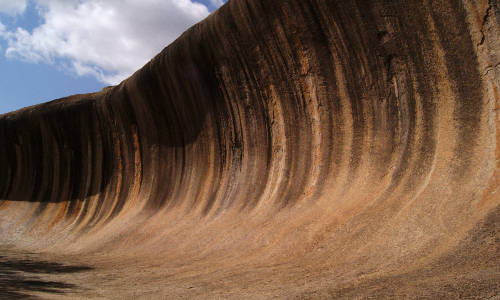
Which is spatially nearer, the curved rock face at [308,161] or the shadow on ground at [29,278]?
the curved rock face at [308,161]

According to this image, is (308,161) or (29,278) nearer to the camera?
(29,278)

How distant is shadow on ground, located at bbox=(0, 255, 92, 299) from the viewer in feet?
13.5

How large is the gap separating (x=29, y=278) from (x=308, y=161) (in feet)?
15.2

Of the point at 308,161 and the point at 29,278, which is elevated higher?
the point at 308,161

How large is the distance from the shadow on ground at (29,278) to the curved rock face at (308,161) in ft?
1.46

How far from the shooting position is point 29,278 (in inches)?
213

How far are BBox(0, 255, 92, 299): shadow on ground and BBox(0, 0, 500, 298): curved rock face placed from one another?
446 mm

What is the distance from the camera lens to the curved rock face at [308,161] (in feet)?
12.6

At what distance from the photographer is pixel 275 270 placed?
433cm

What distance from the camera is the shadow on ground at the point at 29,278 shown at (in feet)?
13.5

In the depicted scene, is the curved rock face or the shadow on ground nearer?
the curved rock face

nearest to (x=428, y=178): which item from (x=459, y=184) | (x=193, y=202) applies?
(x=459, y=184)

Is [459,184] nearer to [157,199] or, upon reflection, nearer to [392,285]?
[392,285]

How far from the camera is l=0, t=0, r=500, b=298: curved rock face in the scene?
3842 millimetres
